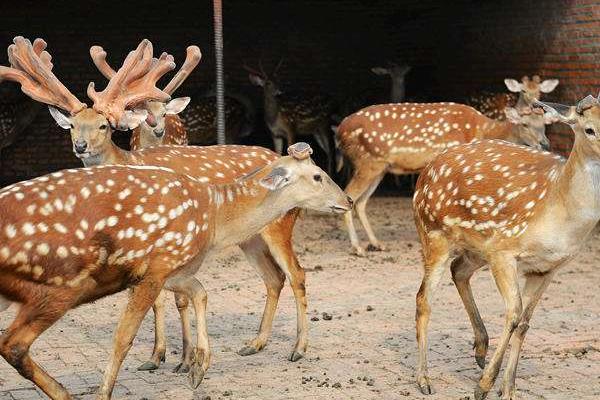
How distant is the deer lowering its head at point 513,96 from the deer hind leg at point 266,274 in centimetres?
556

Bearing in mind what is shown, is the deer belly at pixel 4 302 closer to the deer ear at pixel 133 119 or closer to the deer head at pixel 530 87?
the deer ear at pixel 133 119

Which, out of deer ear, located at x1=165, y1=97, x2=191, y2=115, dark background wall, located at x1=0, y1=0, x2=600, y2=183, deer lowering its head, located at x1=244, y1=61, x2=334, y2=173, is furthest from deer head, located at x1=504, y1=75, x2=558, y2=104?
deer ear, located at x1=165, y1=97, x2=191, y2=115

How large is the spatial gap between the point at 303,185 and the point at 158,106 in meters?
3.27

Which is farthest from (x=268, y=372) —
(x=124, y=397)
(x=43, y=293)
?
(x=43, y=293)

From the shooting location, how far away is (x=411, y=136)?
1073 cm

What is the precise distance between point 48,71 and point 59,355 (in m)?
1.91

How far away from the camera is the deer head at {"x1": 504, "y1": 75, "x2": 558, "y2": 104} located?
11891 millimetres

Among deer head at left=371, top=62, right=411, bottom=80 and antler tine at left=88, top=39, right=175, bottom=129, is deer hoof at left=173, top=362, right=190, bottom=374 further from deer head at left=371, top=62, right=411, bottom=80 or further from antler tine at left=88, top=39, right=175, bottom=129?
deer head at left=371, top=62, right=411, bottom=80

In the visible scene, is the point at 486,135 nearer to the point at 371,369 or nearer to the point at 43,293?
the point at 371,369

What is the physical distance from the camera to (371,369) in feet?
20.7

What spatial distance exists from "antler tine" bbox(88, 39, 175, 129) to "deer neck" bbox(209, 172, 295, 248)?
137 centimetres

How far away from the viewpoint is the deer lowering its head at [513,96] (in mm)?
11977

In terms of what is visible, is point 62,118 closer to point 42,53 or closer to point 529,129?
point 42,53

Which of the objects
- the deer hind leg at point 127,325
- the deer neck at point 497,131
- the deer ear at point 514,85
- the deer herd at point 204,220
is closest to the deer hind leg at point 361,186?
A: the deer neck at point 497,131
